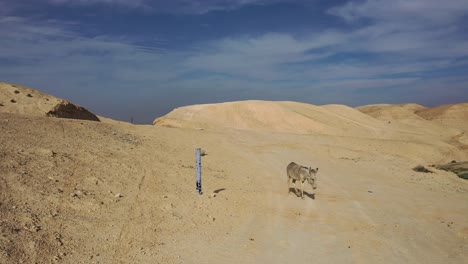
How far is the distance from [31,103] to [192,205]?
18.4m

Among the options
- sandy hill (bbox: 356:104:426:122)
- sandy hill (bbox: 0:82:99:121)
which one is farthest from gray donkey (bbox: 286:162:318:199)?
sandy hill (bbox: 356:104:426:122)

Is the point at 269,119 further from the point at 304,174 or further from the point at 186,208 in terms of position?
the point at 186,208

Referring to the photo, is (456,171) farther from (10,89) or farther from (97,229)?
(10,89)

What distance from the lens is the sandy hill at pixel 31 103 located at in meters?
25.0

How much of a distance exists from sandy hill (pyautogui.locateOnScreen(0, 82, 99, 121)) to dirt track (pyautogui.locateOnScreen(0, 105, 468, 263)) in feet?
20.5

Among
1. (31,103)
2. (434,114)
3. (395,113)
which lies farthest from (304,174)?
(434,114)

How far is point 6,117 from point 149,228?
11955mm

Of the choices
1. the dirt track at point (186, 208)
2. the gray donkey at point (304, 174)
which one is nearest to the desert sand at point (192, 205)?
the dirt track at point (186, 208)

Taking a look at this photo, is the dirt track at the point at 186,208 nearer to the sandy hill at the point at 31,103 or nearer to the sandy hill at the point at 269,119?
the sandy hill at the point at 31,103

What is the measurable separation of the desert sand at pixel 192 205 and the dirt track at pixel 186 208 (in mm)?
44

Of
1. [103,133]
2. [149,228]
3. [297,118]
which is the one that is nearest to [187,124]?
[297,118]

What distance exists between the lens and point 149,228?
10.9 meters

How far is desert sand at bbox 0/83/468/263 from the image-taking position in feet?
31.7

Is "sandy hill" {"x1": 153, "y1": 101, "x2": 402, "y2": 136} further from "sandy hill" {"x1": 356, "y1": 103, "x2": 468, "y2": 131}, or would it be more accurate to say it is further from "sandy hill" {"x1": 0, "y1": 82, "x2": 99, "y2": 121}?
"sandy hill" {"x1": 356, "y1": 103, "x2": 468, "y2": 131}
